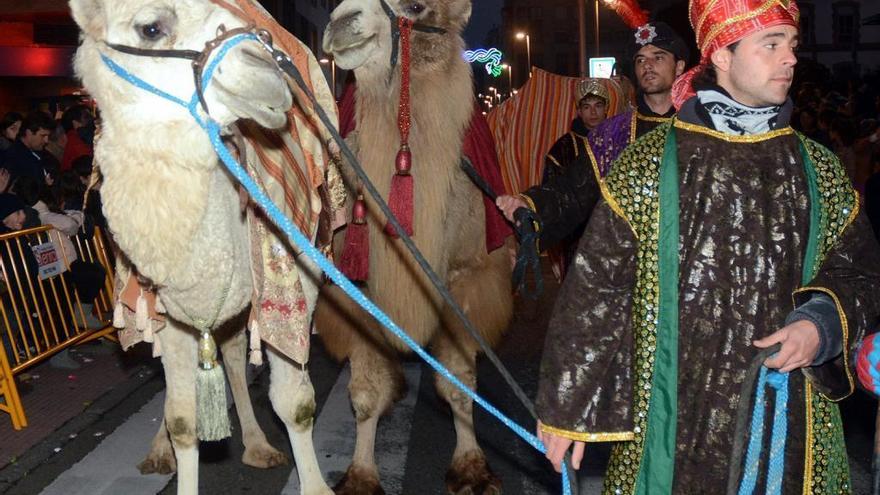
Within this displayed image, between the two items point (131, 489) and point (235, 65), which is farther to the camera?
point (131, 489)

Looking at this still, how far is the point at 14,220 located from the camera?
22.7ft

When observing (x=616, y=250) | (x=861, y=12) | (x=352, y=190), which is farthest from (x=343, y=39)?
(x=861, y=12)

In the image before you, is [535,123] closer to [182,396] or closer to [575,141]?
[575,141]

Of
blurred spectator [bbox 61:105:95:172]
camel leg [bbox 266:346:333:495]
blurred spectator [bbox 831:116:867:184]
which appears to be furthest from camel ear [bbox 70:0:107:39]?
blurred spectator [bbox 831:116:867:184]

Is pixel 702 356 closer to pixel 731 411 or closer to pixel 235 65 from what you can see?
pixel 731 411

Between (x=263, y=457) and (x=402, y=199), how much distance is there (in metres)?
1.69

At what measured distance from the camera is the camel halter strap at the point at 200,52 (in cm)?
295

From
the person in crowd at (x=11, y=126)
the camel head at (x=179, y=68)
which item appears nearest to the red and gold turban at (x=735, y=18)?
the camel head at (x=179, y=68)

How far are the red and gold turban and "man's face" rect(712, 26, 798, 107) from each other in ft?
0.07

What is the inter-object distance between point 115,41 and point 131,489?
255 centimetres

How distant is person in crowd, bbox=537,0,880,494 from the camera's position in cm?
250

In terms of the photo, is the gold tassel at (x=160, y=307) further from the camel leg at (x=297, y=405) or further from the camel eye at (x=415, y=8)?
the camel eye at (x=415, y=8)

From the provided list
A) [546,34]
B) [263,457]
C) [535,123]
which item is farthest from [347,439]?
[546,34]

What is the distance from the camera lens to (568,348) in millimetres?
2570
